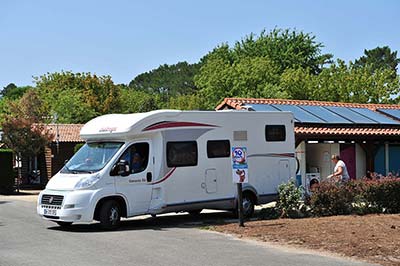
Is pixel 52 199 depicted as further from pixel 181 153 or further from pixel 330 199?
pixel 330 199

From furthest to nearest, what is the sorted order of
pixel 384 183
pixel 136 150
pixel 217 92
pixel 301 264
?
pixel 217 92
pixel 384 183
pixel 136 150
pixel 301 264

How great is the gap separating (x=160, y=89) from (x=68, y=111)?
53.6m

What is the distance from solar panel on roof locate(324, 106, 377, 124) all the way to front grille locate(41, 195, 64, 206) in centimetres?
1398

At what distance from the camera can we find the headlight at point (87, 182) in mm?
14664

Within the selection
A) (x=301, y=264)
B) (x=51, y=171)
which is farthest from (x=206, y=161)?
(x=51, y=171)

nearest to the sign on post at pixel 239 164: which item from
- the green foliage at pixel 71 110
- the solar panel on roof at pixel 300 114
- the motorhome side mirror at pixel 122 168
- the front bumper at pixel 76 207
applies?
the motorhome side mirror at pixel 122 168

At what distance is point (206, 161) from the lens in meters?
16.7

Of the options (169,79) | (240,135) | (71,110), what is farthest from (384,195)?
(169,79)

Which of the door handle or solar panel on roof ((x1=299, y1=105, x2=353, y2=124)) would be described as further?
solar panel on roof ((x1=299, y1=105, x2=353, y2=124))

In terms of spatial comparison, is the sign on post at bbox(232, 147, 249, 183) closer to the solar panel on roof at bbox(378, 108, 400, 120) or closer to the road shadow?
the road shadow

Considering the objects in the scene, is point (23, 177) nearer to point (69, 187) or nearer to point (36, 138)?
point (36, 138)

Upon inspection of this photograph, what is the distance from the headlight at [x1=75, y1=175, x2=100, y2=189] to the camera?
48.1 feet

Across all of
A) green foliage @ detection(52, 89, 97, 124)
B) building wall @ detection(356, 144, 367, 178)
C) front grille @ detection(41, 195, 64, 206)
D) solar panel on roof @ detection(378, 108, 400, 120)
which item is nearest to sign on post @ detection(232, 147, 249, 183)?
front grille @ detection(41, 195, 64, 206)

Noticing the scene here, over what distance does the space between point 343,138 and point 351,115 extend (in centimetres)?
223
